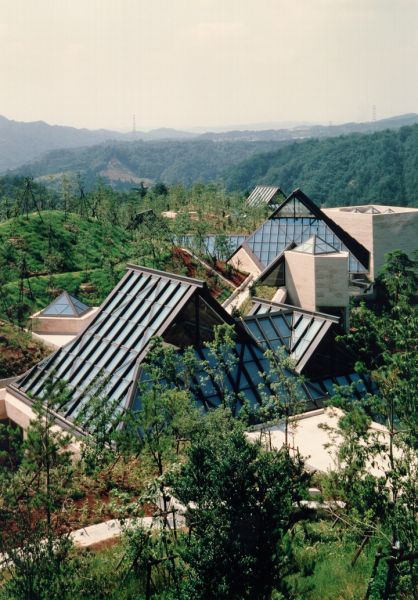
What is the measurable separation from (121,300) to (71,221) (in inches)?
1343

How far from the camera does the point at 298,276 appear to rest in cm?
3856

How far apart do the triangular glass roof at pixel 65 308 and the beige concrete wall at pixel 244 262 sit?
1355 centimetres

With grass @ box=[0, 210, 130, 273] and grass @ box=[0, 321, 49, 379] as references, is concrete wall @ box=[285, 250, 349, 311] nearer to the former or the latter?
grass @ box=[0, 321, 49, 379]

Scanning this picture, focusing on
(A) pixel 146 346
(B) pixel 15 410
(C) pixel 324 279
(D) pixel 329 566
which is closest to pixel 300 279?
(C) pixel 324 279

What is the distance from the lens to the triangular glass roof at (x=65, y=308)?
1660 inches

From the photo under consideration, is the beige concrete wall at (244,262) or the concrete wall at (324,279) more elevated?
the concrete wall at (324,279)

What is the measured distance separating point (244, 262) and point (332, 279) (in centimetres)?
1594

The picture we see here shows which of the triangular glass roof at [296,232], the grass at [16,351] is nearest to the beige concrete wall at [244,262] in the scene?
the triangular glass roof at [296,232]

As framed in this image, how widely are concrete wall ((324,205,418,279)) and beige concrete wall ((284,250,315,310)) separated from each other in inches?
479

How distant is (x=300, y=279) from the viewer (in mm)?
38469

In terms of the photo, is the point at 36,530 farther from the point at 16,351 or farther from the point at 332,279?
the point at 332,279

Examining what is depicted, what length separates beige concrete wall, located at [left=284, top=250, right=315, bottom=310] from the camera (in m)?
37.5

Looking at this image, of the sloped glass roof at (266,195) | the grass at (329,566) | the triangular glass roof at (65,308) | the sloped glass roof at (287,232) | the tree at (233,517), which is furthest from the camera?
the sloped glass roof at (266,195)

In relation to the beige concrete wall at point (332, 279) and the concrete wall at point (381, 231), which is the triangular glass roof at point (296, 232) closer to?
the concrete wall at point (381, 231)
